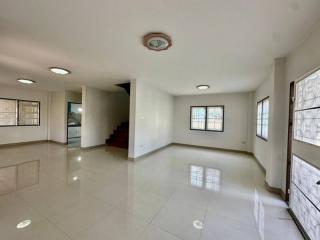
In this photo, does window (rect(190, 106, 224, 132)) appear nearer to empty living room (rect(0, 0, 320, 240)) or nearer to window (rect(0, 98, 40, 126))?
empty living room (rect(0, 0, 320, 240))

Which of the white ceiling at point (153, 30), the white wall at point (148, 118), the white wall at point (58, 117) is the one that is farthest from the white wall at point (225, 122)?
the white wall at point (58, 117)

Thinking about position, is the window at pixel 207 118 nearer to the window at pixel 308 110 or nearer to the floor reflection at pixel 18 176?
the window at pixel 308 110

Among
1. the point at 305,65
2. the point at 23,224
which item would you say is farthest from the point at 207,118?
the point at 23,224

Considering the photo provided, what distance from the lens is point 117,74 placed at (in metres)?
4.01

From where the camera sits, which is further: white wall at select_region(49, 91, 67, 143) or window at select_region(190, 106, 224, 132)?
white wall at select_region(49, 91, 67, 143)

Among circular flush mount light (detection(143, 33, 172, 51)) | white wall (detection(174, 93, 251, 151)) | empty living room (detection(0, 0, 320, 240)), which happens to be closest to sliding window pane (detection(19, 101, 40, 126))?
empty living room (detection(0, 0, 320, 240))

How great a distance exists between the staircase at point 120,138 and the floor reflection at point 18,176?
3.00 meters

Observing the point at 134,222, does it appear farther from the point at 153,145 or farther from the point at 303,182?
the point at 153,145

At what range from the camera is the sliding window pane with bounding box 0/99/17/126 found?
19.7ft

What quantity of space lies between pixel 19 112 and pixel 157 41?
7.67m

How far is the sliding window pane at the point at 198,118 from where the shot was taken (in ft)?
22.3

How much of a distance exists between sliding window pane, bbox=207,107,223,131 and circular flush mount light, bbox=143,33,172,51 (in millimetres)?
4864

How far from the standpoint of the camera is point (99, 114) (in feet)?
21.3

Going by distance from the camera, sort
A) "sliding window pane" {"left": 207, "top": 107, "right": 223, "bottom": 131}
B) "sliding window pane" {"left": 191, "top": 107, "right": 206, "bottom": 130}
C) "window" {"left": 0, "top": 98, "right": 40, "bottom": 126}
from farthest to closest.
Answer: "sliding window pane" {"left": 191, "top": 107, "right": 206, "bottom": 130} < "sliding window pane" {"left": 207, "top": 107, "right": 223, "bottom": 131} < "window" {"left": 0, "top": 98, "right": 40, "bottom": 126}
